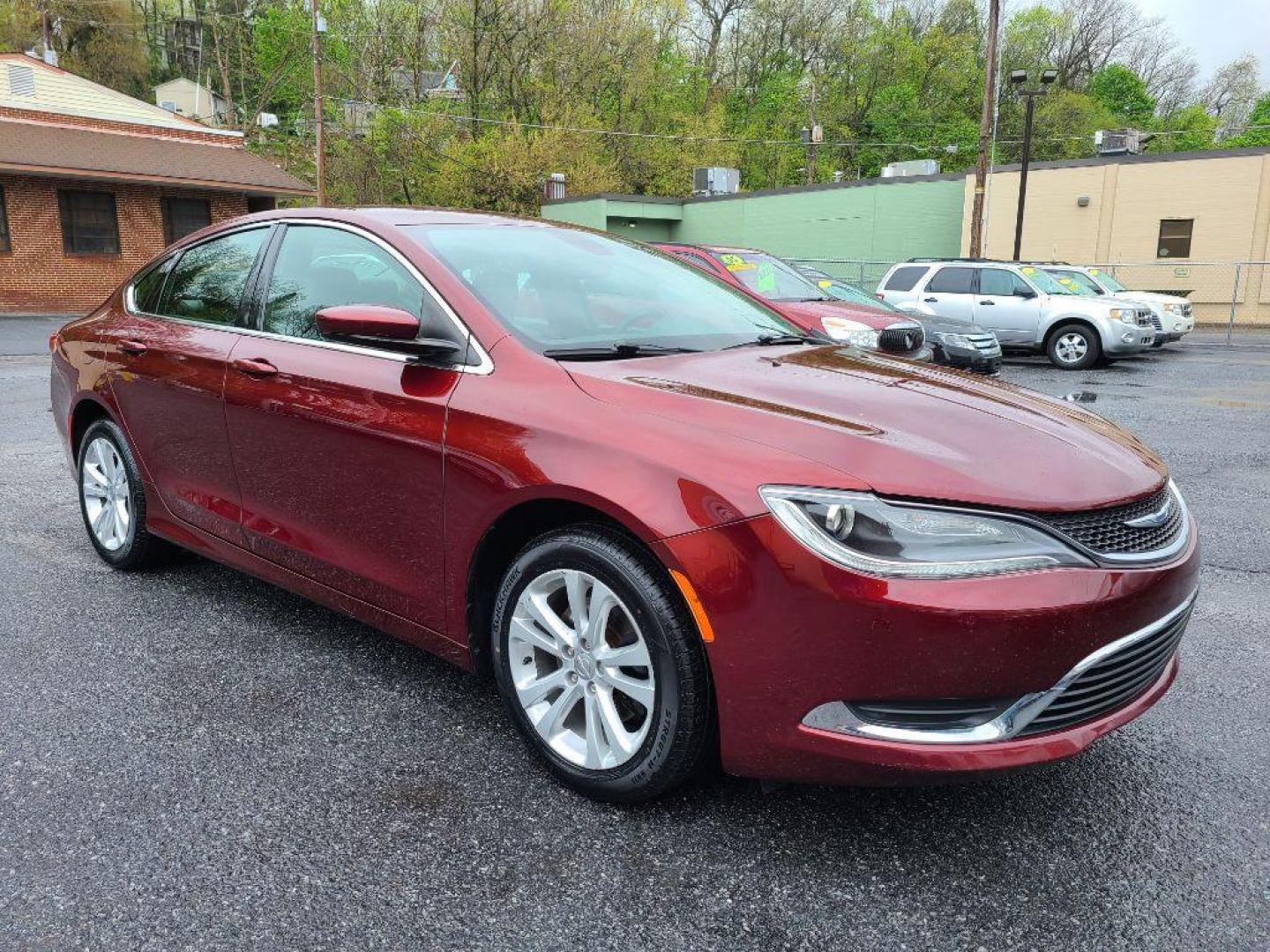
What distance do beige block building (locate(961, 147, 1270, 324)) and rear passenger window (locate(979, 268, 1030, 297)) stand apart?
25.4ft

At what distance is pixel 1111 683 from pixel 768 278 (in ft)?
29.4

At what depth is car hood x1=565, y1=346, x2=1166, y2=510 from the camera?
7.16 ft

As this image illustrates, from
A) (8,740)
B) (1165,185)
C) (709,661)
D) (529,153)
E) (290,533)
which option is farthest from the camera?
(529,153)

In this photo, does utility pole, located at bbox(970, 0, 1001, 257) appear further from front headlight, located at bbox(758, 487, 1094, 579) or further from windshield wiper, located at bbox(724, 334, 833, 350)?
front headlight, located at bbox(758, 487, 1094, 579)

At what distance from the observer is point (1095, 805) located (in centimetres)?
259

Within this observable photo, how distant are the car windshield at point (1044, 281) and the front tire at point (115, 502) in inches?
572

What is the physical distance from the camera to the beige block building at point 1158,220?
23516mm

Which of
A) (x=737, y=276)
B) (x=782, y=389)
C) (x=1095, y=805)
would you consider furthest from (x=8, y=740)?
(x=737, y=276)

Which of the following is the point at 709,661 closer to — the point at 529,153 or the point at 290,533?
the point at 290,533

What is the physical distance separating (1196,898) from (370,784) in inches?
81.4

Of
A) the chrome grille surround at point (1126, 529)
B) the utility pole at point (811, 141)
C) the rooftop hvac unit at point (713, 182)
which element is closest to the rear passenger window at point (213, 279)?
the chrome grille surround at point (1126, 529)

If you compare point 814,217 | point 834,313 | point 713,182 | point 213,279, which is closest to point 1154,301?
point 834,313

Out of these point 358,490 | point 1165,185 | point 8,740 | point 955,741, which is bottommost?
point 8,740

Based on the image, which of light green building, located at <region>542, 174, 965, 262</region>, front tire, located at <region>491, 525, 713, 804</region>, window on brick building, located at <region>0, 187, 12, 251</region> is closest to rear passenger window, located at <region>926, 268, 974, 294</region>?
light green building, located at <region>542, 174, 965, 262</region>
